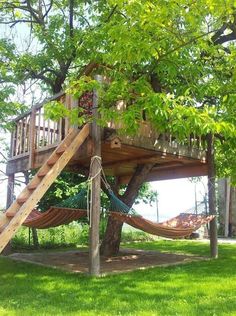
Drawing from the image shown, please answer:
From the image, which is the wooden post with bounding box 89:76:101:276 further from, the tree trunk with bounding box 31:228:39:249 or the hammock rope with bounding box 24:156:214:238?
the tree trunk with bounding box 31:228:39:249

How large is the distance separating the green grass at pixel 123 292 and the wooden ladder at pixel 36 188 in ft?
2.79

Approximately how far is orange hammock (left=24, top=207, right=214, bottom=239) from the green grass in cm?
68

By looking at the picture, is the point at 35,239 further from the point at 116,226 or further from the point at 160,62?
the point at 160,62

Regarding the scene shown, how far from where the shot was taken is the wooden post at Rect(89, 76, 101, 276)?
598 cm

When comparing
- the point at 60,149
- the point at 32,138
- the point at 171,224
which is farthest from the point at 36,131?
the point at 171,224

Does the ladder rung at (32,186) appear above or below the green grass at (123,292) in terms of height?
above

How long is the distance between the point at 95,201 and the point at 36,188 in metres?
1.03

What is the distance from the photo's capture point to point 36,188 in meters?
5.61

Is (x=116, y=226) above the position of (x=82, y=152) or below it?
below

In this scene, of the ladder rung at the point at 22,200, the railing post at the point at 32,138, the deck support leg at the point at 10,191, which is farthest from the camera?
the deck support leg at the point at 10,191

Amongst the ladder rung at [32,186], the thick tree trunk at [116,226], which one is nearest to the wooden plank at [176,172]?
the thick tree trunk at [116,226]

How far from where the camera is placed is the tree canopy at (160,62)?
506 centimetres

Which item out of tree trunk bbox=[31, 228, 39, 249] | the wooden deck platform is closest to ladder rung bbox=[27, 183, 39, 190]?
the wooden deck platform

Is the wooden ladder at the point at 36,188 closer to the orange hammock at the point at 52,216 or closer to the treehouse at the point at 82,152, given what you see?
the treehouse at the point at 82,152
